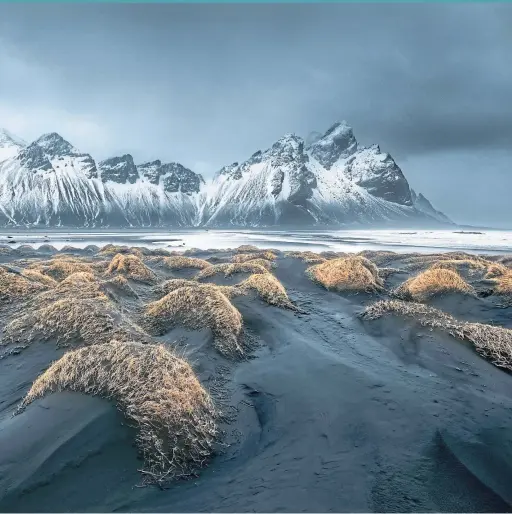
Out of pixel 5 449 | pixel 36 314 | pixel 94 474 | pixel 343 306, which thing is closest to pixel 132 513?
pixel 94 474

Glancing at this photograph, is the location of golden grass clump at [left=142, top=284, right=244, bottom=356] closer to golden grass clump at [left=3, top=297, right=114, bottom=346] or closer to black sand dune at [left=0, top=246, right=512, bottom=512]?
black sand dune at [left=0, top=246, right=512, bottom=512]

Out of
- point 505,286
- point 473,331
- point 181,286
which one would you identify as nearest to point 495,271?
point 505,286

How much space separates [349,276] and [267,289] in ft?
27.4

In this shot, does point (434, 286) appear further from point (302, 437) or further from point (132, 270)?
point (132, 270)

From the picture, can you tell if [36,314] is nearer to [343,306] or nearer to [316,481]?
[316,481]

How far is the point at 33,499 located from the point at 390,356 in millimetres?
13675

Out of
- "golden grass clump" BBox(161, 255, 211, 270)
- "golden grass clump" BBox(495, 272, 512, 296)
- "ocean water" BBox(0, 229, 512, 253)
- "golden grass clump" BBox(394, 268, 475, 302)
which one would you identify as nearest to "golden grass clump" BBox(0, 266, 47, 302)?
"golden grass clump" BBox(161, 255, 211, 270)

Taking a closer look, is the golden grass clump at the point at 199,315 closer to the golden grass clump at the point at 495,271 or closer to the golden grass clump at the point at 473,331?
Result: the golden grass clump at the point at 473,331

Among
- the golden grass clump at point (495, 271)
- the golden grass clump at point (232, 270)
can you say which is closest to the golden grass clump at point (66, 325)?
the golden grass clump at point (232, 270)

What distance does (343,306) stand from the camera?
25297 mm

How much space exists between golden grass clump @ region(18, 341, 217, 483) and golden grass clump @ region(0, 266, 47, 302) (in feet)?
40.9

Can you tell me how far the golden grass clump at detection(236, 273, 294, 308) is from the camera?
24.0 meters

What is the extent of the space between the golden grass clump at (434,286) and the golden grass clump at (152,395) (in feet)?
62.7

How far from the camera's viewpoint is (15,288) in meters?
21.9
